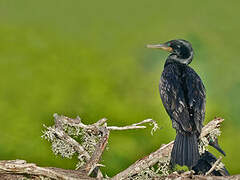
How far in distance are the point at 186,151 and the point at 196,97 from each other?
800 mm

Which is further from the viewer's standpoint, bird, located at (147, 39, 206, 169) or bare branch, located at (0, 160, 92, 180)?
bird, located at (147, 39, 206, 169)

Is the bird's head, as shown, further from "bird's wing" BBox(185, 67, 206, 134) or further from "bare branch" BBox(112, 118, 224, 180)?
"bare branch" BBox(112, 118, 224, 180)

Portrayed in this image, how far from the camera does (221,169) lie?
527cm

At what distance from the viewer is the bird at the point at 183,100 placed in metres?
4.90

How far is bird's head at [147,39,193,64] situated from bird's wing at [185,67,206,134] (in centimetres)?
18

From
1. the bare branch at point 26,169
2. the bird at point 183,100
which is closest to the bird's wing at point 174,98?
the bird at point 183,100

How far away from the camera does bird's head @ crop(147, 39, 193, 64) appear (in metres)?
5.76

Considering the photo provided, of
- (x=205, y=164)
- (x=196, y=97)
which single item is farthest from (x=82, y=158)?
(x=196, y=97)

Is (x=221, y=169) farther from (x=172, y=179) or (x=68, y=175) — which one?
(x=68, y=175)

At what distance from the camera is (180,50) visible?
19.0 ft

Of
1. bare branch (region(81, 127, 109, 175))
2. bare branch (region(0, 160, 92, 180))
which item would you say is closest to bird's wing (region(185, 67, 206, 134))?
bare branch (region(81, 127, 109, 175))

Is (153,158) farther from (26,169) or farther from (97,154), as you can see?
(26,169)

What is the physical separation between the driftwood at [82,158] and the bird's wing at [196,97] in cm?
22

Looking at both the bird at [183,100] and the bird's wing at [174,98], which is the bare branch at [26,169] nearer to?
the bird at [183,100]
